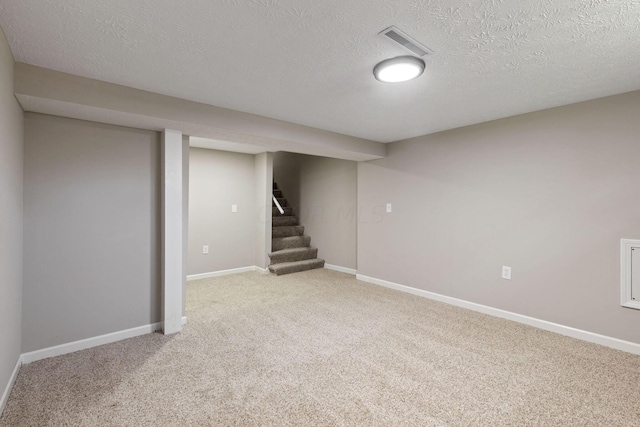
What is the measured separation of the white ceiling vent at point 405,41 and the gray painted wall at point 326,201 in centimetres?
326

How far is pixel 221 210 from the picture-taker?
4.77 meters

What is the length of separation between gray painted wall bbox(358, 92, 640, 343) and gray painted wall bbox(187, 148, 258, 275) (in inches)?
96.5

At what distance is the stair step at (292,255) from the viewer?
504 centimetres

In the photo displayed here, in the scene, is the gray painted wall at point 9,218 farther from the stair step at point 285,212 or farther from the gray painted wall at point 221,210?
the stair step at point 285,212

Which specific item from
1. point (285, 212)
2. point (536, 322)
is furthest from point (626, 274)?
point (285, 212)

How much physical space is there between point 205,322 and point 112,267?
97 centimetres

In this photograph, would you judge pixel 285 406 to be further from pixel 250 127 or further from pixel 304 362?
pixel 250 127

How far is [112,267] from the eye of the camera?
252 centimetres

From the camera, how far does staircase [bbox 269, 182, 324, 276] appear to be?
5012mm

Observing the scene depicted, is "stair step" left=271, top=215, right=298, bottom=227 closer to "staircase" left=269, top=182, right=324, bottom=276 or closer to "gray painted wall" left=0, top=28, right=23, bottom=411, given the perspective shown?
"staircase" left=269, top=182, right=324, bottom=276

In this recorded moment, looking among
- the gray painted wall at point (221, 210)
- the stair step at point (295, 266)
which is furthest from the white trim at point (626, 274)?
the gray painted wall at point (221, 210)

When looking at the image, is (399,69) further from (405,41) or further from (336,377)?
(336,377)

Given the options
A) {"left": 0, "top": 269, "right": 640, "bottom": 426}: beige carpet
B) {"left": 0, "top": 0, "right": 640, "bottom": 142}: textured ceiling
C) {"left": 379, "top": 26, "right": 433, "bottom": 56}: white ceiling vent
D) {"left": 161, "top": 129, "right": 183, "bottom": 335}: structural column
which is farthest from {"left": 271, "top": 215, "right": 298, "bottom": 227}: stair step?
{"left": 379, "top": 26, "right": 433, "bottom": 56}: white ceiling vent

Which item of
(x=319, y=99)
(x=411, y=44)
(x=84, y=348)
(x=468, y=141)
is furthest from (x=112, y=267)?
(x=468, y=141)
